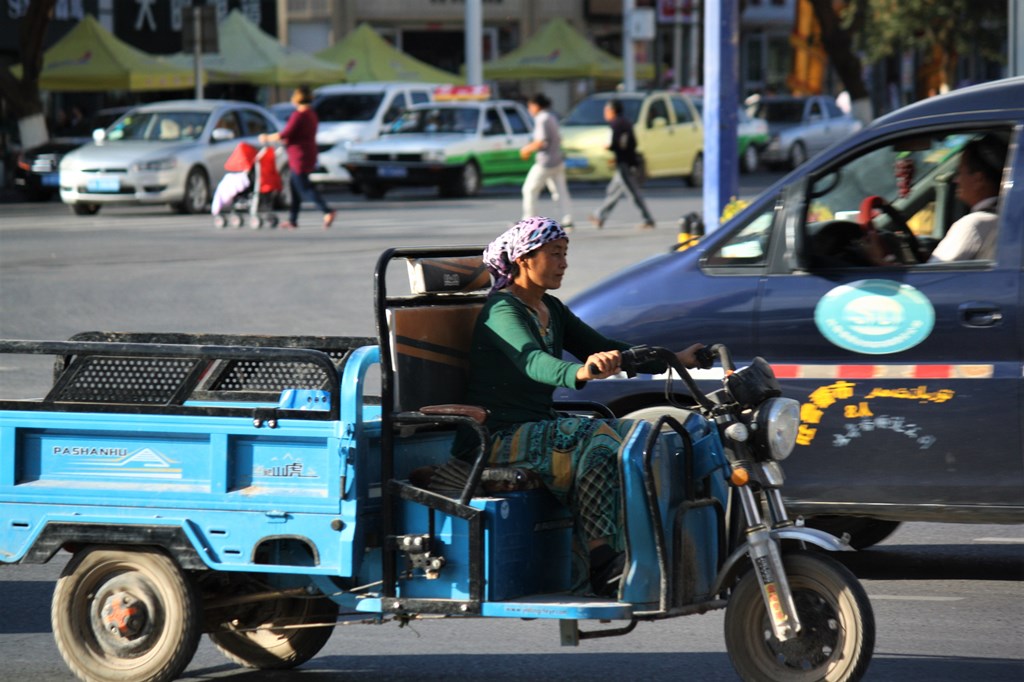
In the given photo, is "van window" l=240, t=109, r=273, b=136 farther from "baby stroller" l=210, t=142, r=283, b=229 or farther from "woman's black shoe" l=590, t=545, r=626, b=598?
"woman's black shoe" l=590, t=545, r=626, b=598

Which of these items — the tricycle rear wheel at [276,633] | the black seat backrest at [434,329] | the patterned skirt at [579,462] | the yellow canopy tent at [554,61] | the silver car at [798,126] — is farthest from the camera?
the yellow canopy tent at [554,61]

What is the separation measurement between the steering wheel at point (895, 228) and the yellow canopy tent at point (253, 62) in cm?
3358

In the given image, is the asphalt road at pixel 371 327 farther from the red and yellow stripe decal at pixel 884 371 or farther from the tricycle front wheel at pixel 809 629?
the red and yellow stripe decal at pixel 884 371

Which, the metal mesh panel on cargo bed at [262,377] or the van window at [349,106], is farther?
the van window at [349,106]

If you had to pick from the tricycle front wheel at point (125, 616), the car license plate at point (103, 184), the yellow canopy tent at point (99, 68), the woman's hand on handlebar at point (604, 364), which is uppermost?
the yellow canopy tent at point (99, 68)

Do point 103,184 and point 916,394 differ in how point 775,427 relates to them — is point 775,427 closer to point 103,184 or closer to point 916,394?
point 916,394

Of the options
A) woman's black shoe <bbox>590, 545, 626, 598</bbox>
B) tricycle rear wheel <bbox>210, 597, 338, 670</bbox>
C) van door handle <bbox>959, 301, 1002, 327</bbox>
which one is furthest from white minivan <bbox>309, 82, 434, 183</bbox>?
woman's black shoe <bbox>590, 545, 626, 598</bbox>

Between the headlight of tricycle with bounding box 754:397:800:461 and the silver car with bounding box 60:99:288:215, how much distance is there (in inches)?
832

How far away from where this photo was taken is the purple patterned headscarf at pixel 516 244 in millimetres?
5145

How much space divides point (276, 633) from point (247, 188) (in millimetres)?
18472

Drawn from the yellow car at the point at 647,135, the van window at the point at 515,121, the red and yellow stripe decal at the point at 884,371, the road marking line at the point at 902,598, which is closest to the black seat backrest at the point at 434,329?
the red and yellow stripe decal at the point at 884,371

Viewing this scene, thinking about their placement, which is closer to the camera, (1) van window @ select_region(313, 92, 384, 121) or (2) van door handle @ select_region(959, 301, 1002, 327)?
(2) van door handle @ select_region(959, 301, 1002, 327)

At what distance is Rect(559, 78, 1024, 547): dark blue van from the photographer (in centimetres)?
616

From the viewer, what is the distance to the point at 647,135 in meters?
32.4
